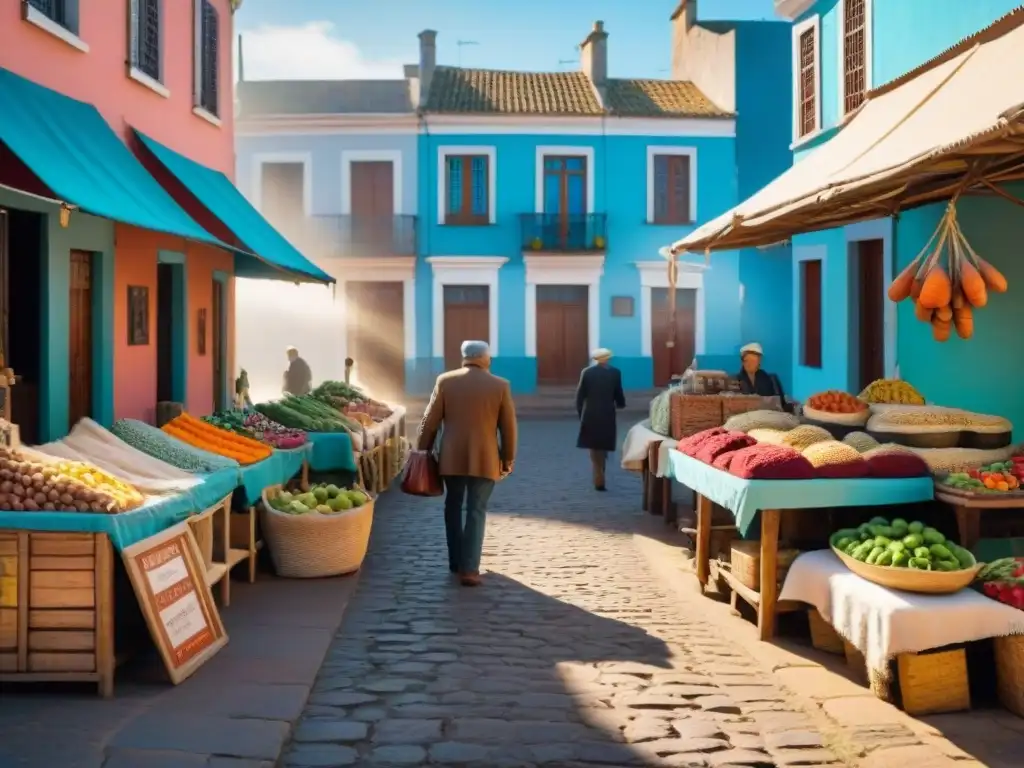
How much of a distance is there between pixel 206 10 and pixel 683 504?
8266 millimetres

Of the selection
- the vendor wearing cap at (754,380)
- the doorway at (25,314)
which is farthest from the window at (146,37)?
the vendor wearing cap at (754,380)

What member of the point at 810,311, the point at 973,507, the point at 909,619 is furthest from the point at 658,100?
the point at 909,619

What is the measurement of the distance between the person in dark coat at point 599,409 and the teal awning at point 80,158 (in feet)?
18.4

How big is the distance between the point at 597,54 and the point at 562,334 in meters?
7.96

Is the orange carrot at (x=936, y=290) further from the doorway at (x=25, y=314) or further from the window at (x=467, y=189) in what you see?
the window at (x=467, y=189)

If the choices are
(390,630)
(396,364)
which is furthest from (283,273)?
(396,364)

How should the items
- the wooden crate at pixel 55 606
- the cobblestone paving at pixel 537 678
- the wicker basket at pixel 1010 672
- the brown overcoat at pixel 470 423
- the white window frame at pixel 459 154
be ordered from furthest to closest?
the white window frame at pixel 459 154 → the brown overcoat at pixel 470 423 → the wooden crate at pixel 55 606 → the wicker basket at pixel 1010 672 → the cobblestone paving at pixel 537 678

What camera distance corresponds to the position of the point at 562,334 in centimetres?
3231

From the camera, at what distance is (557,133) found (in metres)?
31.9

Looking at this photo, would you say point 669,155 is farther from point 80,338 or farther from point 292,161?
point 80,338

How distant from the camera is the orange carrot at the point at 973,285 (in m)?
7.37

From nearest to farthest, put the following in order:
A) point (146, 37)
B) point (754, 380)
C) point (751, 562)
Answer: point (751, 562) < point (146, 37) < point (754, 380)

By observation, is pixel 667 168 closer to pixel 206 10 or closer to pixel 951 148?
pixel 206 10

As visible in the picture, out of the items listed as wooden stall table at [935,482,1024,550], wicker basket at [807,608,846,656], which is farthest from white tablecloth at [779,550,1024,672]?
wooden stall table at [935,482,1024,550]
